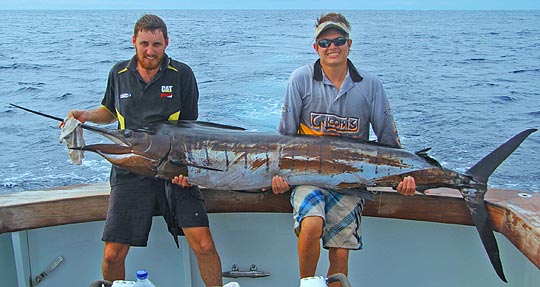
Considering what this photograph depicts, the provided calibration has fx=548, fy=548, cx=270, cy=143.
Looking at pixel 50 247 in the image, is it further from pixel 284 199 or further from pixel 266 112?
pixel 266 112

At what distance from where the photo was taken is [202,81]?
569 inches

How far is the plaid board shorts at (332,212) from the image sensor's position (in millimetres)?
2641

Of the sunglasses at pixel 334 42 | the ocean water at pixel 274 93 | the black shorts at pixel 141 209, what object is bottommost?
the ocean water at pixel 274 93

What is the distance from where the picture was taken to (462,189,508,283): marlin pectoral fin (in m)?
2.48

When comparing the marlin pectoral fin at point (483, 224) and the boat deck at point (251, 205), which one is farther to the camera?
the boat deck at point (251, 205)

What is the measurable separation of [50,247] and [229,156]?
110 cm

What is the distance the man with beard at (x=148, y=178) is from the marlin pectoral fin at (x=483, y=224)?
1272 millimetres

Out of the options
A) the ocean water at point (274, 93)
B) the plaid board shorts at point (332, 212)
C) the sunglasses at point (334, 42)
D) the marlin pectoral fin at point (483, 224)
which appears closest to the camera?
the marlin pectoral fin at point (483, 224)

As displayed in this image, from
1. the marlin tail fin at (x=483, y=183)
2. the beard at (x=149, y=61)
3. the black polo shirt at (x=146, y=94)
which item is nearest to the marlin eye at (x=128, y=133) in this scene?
the black polo shirt at (x=146, y=94)

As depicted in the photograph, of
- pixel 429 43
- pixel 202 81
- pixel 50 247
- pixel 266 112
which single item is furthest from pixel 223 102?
pixel 429 43

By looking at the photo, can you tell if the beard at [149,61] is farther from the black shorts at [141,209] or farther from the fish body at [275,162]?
the black shorts at [141,209]

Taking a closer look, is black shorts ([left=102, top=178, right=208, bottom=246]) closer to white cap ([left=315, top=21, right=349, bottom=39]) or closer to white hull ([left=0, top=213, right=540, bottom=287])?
white hull ([left=0, top=213, right=540, bottom=287])

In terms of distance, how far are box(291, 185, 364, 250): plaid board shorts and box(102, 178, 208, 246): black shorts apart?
1.63 feet

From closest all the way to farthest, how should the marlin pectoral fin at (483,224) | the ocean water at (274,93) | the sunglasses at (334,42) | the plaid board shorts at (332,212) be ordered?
the marlin pectoral fin at (483,224), the plaid board shorts at (332,212), the sunglasses at (334,42), the ocean water at (274,93)
